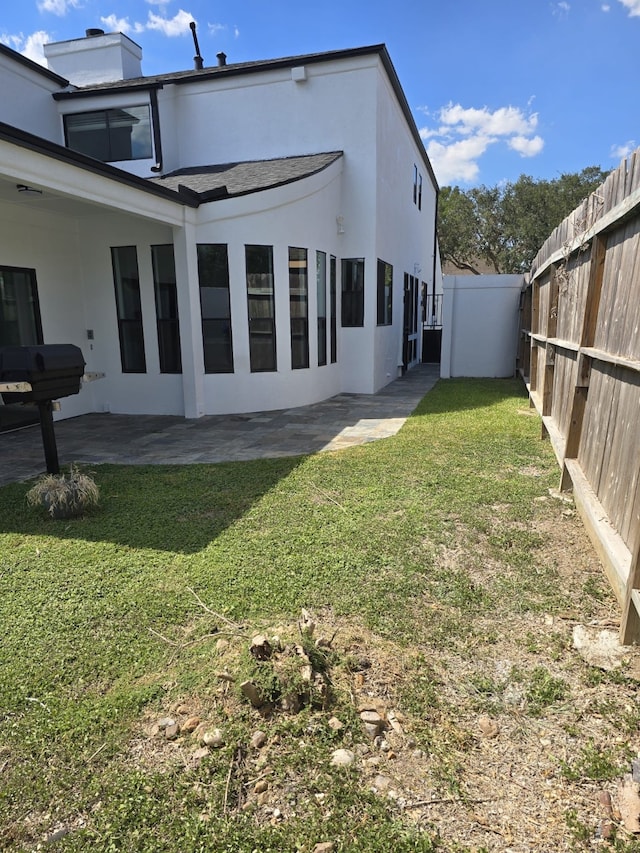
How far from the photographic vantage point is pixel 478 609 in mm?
2879

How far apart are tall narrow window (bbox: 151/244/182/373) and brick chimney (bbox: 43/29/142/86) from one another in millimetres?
6366

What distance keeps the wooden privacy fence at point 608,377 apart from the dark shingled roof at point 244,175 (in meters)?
5.30

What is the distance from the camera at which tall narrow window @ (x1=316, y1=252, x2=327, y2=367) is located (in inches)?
387

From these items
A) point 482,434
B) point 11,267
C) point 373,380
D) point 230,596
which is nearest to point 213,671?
point 230,596

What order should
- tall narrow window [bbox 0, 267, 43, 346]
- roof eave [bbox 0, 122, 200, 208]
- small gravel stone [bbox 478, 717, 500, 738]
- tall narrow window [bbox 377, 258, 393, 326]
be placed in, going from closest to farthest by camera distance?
small gravel stone [bbox 478, 717, 500, 738], roof eave [bbox 0, 122, 200, 208], tall narrow window [bbox 0, 267, 43, 346], tall narrow window [bbox 377, 258, 393, 326]

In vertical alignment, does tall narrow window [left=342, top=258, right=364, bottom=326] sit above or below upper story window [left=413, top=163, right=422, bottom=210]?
below

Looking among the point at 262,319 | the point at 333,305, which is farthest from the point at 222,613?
the point at 333,305

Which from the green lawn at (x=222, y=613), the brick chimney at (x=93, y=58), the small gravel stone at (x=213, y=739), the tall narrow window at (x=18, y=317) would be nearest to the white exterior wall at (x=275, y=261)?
the tall narrow window at (x=18, y=317)

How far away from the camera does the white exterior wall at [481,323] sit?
12.7 m

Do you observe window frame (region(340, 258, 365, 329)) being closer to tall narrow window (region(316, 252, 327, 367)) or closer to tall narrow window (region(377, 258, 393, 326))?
tall narrow window (region(377, 258, 393, 326))

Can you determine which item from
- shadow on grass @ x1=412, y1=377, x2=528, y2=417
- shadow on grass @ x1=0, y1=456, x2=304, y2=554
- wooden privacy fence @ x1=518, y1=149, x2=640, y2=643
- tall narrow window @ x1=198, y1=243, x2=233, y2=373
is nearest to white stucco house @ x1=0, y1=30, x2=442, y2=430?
tall narrow window @ x1=198, y1=243, x2=233, y2=373

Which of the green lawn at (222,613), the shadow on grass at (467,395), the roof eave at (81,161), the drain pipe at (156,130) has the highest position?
the drain pipe at (156,130)

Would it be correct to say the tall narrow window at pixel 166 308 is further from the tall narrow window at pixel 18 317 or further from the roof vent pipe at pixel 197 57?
the roof vent pipe at pixel 197 57

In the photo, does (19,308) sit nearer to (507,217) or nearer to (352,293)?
(352,293)
